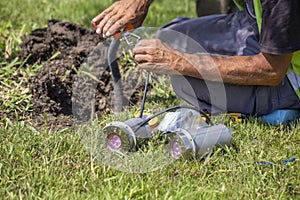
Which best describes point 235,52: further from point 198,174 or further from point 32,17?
point 32,17

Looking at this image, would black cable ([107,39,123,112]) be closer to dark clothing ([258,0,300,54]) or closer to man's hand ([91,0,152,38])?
man's hand ([91,0,152,38])

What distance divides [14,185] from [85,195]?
0.94 feet

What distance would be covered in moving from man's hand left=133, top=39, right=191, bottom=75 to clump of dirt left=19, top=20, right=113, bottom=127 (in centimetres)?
54

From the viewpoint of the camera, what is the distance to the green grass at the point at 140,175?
246 cm

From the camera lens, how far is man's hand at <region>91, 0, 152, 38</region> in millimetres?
3148

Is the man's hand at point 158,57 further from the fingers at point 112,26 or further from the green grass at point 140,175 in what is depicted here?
the green grass at point 140,175

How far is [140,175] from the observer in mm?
2590

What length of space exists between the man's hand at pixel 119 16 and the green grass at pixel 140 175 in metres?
0.46

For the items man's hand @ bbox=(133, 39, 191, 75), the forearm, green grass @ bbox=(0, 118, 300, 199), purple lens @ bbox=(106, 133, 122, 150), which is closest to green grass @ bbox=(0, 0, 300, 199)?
green grass @ bbox=(0, 118, 300, 199)

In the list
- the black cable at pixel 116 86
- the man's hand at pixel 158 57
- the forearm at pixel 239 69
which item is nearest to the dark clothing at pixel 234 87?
the forearm at pixel 239 69

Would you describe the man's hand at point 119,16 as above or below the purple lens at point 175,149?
above

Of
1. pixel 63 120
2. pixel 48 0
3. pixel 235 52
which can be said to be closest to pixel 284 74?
pixel 235 52

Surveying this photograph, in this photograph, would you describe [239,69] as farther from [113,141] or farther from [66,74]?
[66,74]

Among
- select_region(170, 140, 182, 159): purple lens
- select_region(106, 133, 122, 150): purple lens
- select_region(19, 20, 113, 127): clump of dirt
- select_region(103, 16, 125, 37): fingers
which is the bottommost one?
select_region(170, 140, 182, 159): purple lens
